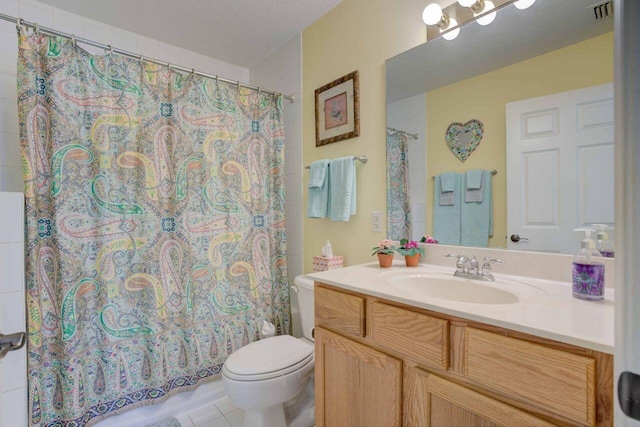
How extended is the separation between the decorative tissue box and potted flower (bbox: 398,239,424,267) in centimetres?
47

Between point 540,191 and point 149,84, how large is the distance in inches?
76.0

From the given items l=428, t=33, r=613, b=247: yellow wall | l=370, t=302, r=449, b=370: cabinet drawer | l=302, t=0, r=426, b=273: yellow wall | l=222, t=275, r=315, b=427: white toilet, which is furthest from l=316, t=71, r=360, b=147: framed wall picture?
l=370, t=302, r=449, b=370: cabinet drawer

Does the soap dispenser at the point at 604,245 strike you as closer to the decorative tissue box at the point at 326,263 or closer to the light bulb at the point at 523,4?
the light bulb at the point at 523,4

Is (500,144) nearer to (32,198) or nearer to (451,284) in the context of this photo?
(451,284)

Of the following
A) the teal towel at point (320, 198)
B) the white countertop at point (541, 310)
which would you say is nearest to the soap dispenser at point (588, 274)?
the white countertop at point (541, 310)

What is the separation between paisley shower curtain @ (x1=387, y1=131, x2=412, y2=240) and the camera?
150 cm

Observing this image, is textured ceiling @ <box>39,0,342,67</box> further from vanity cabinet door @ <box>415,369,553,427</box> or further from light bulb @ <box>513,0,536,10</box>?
vanity cabinet door @ <box>415,369,553,427</box>

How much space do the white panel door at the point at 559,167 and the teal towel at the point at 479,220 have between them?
74 millimetres

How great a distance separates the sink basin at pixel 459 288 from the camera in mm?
991

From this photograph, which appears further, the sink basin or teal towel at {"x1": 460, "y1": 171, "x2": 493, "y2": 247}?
teal towel at {"x1": 460, "y1": 171, "x2": 493, "y2": 247}

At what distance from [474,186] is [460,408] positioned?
0.85 metres

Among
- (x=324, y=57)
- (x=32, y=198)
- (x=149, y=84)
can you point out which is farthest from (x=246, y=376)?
(x=324, y=57)

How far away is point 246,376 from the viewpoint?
1.30 metres

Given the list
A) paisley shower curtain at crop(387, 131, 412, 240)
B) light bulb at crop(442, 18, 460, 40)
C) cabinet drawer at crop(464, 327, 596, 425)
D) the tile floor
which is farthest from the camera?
the tile floor
